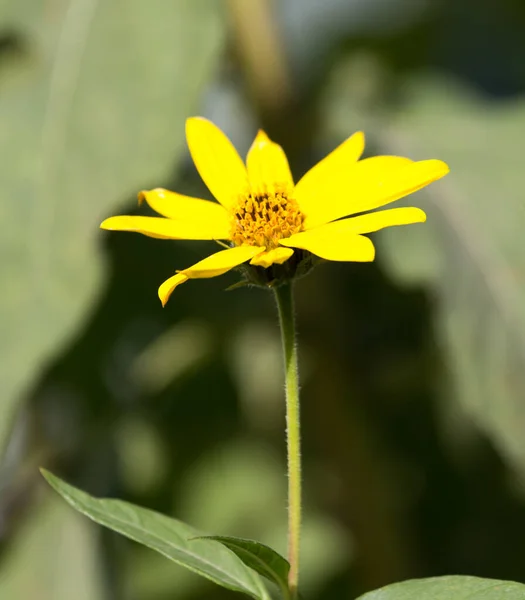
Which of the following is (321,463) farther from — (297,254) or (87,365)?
(297,254)

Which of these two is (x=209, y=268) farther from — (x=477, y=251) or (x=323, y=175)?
(x=477, y=251)

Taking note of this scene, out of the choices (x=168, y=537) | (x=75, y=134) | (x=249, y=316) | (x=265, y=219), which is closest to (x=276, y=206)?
(x=265, y=219)

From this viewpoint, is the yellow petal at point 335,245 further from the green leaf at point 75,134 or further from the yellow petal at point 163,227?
the green leaf at point 75,134

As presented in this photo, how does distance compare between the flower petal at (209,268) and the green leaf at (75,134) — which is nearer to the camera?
the flower petal at (209,268)

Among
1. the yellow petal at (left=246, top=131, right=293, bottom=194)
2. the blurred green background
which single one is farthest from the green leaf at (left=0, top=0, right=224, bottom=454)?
the yellow petal at (left=246, top=131, right=293, bottom=194)

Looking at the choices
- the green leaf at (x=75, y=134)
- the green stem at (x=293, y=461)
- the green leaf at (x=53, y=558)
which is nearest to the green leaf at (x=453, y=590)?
the green stem at (x=293, y=461)

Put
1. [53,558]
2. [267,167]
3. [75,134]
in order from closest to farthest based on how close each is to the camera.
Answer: [267,167] < [75,134] < [53,558]

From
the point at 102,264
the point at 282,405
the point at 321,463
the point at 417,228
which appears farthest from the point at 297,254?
the point at 282,405
